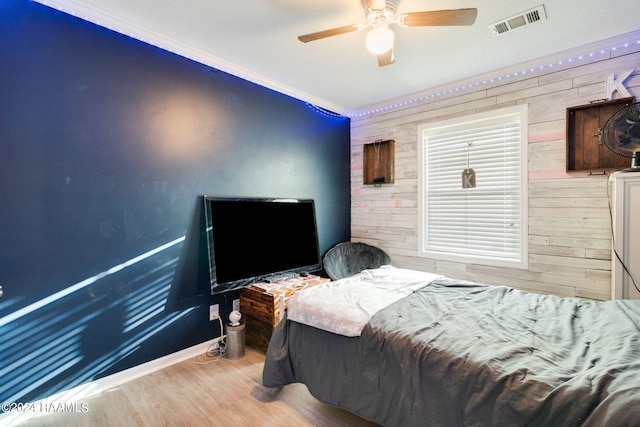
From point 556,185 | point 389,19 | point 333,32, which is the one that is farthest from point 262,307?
point 556,185

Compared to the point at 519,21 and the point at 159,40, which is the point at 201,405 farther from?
the point at 519,21

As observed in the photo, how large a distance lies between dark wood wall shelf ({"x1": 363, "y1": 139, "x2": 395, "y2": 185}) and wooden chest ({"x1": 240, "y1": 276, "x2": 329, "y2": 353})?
1.70m

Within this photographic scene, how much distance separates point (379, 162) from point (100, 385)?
11.3 feet

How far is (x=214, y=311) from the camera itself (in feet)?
9.16

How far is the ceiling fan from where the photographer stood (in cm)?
172

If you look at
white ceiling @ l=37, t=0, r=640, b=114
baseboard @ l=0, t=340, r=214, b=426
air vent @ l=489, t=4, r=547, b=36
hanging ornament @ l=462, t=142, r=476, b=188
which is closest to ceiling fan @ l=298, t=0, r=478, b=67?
white ceiling @ l=37, t=0, r=640, b=114

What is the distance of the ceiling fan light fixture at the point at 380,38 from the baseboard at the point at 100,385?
2730 millimetres

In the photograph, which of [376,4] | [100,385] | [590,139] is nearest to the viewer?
[376,4]

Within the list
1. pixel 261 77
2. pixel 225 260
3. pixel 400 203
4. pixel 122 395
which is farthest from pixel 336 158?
pixel 122 395

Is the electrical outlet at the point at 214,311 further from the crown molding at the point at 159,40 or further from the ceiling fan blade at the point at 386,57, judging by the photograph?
the ceiling fan blade at the point at 386,57

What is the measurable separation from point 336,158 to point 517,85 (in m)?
2.08

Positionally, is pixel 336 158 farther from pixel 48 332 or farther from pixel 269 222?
pixel 48 332

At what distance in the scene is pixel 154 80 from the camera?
2.43m

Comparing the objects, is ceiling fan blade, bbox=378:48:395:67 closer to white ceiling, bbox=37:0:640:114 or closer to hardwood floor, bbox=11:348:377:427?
white ceiling, bbox=37:0:640:114
